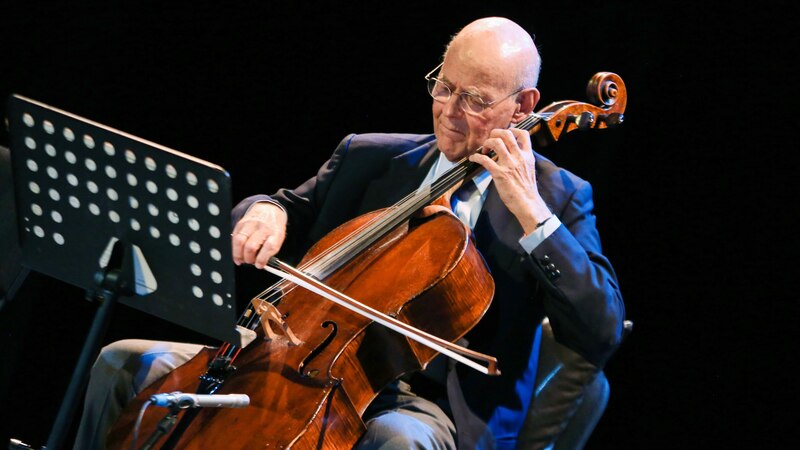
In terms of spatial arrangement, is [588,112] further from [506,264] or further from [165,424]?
[165,424]

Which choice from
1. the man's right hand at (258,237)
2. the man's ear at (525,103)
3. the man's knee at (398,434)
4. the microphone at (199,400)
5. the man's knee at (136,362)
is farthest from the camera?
the man's ear at (525,103)

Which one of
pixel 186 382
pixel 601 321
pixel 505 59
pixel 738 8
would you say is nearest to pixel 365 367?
pixel 186 382

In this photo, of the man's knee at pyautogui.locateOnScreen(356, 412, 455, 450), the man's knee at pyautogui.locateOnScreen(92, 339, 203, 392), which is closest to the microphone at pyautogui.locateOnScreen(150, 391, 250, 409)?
the man's knee at pyautogui.locateOnScreen(356, 412, 455, 450)

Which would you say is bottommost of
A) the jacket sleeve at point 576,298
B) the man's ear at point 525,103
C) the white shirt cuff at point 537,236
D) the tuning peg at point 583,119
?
the jacket sleeve at point 576,298

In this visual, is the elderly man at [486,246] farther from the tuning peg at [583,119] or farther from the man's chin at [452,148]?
the tuning peg at [583,119]

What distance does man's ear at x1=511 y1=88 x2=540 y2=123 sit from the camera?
8.16ft

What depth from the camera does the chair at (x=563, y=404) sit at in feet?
6.93

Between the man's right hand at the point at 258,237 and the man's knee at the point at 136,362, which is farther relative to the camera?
the man's knee at the point at 136,362

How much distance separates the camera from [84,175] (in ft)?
5.75

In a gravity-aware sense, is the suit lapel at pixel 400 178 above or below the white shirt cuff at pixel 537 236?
above

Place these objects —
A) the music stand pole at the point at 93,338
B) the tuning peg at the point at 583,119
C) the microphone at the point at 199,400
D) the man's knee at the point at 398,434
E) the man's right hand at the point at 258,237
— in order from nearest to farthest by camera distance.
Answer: the microphone at the point at 199,400
the music stand pole at the point at 93,338
the man's knee at the point at 398,434
the man's right hand at the point at 258,237
the tuning peg at the point at 583,119

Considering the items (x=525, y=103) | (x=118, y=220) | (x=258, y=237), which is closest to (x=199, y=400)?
(x=118, y=220)

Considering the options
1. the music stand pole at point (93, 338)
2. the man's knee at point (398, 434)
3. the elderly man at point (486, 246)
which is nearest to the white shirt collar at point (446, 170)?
the elderly man at point (486, 246)

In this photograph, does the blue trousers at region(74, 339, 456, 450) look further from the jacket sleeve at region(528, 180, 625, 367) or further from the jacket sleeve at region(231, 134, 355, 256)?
the jacket sleeve at region(231, 134, 355, 256)
